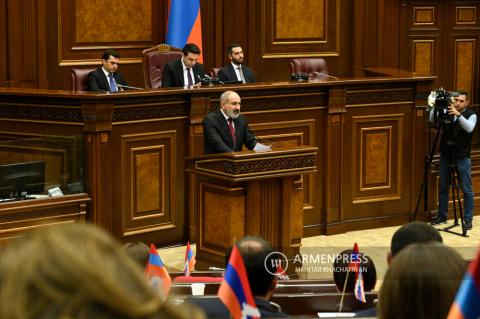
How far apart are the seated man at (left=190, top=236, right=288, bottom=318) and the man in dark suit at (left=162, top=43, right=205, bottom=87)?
18.3 ft

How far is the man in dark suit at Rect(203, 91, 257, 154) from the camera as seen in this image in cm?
712

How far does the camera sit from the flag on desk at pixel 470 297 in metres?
1.44

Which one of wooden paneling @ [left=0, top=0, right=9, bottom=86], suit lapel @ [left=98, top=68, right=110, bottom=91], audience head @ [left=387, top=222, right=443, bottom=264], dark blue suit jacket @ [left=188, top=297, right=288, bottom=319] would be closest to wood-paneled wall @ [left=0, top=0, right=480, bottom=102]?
wooden paneling @ [left=0, top=0, right=9, bottom=86]

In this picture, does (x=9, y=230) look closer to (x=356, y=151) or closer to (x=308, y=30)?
(x=356, y=151)

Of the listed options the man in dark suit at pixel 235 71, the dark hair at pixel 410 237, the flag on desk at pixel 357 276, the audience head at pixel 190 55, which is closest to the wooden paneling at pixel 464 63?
the man in dark suit at pixel 235 71

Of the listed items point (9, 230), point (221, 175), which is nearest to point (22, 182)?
point (9, 230)

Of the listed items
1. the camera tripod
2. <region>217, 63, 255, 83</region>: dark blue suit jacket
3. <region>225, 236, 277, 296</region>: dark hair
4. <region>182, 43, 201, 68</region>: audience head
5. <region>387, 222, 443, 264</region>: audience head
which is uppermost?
<region>182, 43, 201, 68</region>: audience head

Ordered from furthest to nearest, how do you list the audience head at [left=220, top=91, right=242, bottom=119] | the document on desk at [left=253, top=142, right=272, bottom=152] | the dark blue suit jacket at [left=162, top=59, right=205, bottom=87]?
the dark blue suit jacket at [left=162, top=59, right=205, bottom=87] < the audience head at [left=220, top=91, right=242, bottom=119] < the document on desk at [left=253, top=142, right=272, bottom=152]

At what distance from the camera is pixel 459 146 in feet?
29.2

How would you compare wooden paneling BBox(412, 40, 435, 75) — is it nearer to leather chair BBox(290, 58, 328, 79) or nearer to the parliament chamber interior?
the parliament chamber interior

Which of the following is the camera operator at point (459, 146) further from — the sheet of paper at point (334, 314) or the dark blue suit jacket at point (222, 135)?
the sheet of paper at point (334, 314)

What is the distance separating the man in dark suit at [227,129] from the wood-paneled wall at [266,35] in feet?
9.69

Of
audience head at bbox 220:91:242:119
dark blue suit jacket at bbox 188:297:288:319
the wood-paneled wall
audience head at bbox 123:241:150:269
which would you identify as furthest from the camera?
the wood-paneled wall

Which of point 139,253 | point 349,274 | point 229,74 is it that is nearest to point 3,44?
point 229,74
